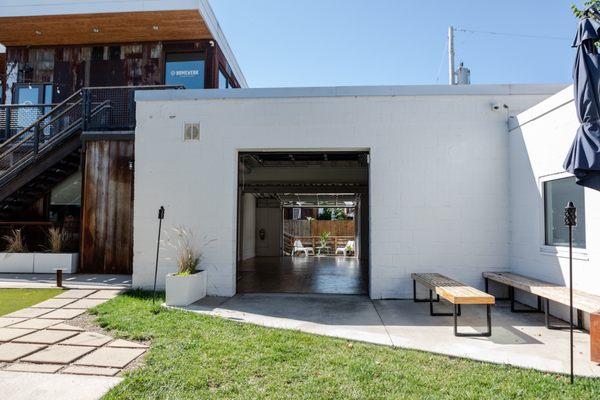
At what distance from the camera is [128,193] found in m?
8.79

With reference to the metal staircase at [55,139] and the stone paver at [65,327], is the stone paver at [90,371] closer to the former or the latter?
the stone paver at [65,327]

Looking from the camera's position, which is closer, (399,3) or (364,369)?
(364,369)

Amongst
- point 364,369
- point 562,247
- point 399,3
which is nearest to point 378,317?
point 364,369

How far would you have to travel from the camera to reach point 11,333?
14.7ft

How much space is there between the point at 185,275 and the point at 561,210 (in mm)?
5389

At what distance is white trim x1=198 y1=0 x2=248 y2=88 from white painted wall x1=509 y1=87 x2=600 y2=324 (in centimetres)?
814

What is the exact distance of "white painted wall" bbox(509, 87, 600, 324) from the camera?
478 cm

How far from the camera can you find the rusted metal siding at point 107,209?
8.69 meters

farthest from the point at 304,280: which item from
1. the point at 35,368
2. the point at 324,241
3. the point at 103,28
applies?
the point at 324,241

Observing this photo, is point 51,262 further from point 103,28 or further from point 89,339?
point 103,28

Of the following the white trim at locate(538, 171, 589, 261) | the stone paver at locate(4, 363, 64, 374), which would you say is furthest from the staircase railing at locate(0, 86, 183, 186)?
the white trim at locate(538, 171, 589, 261)

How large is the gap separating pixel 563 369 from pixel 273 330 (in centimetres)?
280

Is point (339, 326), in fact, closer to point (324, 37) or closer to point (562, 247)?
point (562, 247)

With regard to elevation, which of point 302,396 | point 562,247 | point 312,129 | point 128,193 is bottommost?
point 302,396
